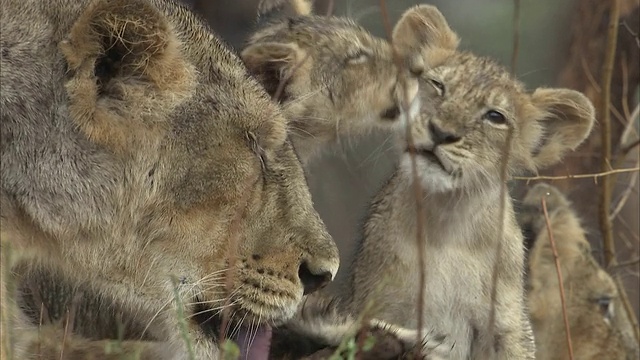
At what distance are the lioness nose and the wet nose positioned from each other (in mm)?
1029

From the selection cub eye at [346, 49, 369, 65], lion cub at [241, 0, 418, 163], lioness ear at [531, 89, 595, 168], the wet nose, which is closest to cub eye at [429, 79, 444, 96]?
lion cub at [241, 0, 418, 163]

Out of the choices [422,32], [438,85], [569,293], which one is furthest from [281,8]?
[569,293]

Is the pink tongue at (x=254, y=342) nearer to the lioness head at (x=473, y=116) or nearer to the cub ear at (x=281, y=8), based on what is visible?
the lioness head at (x=473, y=116)

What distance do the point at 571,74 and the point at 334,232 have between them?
7.37ft

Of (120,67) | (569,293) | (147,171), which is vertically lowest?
(569,293)

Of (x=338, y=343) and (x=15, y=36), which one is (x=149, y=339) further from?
(x=15, y=36)

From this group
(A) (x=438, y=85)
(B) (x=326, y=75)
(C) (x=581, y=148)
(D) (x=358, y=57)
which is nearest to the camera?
(A) (x=438, y=85)

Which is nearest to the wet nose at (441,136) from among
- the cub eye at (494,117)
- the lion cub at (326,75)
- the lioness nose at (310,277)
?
the cub eye at (494,117)

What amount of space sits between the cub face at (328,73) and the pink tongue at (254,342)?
157cm

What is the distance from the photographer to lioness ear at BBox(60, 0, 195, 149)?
117 inches

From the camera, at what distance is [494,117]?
4465mm

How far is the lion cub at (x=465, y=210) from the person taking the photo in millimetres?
4340

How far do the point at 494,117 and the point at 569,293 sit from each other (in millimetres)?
1547

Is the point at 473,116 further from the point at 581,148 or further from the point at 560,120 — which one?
the point at 581,148
